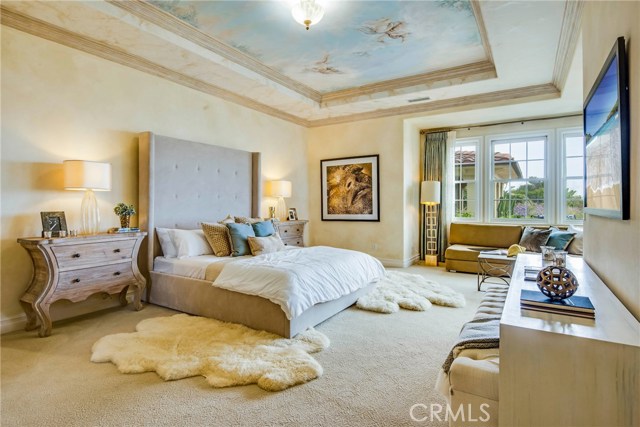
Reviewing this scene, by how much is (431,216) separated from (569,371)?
17.7 feet

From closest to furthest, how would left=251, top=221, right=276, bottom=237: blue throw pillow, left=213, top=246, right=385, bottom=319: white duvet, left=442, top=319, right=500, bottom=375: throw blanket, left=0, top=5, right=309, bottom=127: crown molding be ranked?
left=442, top=319, right=500, bottom=375: throw blanket < left=213, top=246, right=385, bottom=319: white duvet < left=0, top=5, right=309, bottom=127: crown molding < left=251, top=221, right=276, bottom=237: blue throw pillow

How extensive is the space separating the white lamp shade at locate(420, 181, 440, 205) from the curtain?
348 millimetres

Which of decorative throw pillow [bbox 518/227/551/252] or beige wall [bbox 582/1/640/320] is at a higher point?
beige wall [bbox 582/1/640/320]

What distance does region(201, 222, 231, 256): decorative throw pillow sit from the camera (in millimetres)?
3873

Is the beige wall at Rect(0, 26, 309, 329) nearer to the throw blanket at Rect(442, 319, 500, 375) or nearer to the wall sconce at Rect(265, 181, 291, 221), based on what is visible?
the wall sconce at Rect(265, 181, 291, 221)

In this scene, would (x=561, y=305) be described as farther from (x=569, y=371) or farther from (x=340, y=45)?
(x=340, y=45)

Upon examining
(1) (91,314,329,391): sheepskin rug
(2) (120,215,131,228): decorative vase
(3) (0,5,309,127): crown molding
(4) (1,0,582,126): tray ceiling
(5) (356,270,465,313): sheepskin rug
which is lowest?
(1) (91,314,329,391): sheepskin rug

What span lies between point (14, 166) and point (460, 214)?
21.4 feet

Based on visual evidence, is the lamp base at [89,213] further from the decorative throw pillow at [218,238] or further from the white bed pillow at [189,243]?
the decorative throw pillow at [218,238]

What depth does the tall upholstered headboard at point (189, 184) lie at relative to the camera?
381 centimetres

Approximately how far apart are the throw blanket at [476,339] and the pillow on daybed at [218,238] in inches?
112

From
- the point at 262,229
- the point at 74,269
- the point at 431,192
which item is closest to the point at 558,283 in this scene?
the point at 262,229

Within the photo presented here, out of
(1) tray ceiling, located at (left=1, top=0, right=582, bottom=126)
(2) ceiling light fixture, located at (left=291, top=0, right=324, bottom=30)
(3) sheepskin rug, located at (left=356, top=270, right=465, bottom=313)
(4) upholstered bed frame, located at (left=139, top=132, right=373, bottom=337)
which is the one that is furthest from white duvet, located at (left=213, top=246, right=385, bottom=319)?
(1) tray ceiling, located at (left=1, top=0, right=582, bottom=126)

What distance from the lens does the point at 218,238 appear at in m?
3.91
